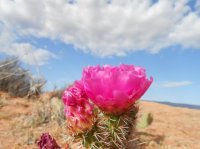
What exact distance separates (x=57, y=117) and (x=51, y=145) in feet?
15.3

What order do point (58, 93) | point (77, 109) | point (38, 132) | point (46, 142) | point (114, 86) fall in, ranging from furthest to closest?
point (58, 93) < point (38, 132) < point (46, 142) < point (77, 109) < point (114, 86)

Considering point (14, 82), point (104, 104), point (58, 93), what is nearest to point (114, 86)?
point (104, 104)

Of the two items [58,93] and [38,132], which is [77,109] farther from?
[58,93]

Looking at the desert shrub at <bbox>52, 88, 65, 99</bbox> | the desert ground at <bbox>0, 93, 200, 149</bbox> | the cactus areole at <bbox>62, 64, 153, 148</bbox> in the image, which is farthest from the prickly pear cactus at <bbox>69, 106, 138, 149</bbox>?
the desert shrub at <bbox>52, 88, 65, 99</bbox>

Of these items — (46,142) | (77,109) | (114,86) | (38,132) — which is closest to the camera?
(114,86)

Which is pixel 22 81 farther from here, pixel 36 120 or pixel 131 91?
pixel 131 91

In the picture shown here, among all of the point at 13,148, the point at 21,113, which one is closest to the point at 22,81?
the point at 21,113

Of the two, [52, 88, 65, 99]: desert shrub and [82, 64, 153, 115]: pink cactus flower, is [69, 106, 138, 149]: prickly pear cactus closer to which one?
[82, 64, 153, 115]: pink cactus flower

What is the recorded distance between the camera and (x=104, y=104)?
1601 millimetres

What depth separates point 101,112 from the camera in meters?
1.74

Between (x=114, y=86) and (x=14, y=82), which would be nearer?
(x=114, y=86)

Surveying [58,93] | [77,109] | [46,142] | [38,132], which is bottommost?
[46,142]

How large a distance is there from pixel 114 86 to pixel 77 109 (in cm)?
22

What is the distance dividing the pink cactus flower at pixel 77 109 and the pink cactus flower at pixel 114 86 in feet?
0.32
